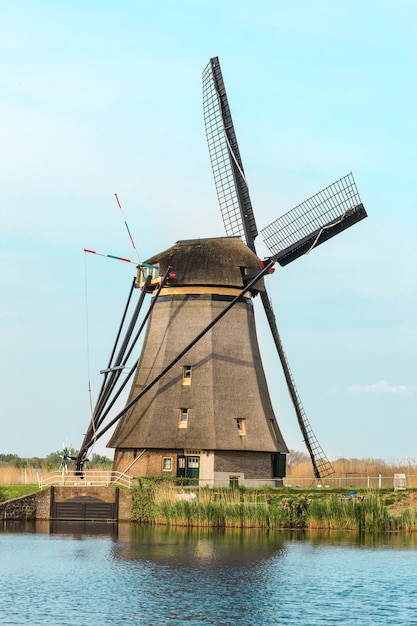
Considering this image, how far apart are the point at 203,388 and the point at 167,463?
110 inches

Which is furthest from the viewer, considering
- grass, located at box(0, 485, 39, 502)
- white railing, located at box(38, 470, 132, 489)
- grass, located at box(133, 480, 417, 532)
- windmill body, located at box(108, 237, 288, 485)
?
grass, located at box(0, 485, 39, 502)

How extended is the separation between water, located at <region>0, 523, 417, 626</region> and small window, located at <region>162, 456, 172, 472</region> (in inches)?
246

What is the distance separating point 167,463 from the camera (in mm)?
37562

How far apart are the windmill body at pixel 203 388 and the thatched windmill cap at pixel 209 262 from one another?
34mm

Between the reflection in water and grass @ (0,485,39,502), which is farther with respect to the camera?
grass @ (0,485,39,502)

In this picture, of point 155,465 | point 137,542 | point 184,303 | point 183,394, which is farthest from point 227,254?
point 137,542

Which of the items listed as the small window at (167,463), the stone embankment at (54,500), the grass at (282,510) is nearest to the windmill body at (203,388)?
the small window at (167,463)

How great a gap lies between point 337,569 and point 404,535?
294 inches

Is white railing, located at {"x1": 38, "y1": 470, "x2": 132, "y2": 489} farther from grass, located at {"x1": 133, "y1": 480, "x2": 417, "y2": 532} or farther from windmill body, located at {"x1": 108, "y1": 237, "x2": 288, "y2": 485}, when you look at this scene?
grass, located at {"x1": 133, "y1": 480, "x2": 417, "y2": 532}

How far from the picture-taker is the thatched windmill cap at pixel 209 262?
3853cm

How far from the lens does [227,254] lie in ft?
127

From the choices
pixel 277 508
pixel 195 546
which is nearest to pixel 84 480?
pixel 277 508

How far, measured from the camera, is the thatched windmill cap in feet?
126

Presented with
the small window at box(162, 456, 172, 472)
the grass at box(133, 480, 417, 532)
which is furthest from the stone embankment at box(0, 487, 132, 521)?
the small window at box(162, 456, 172, 472)
